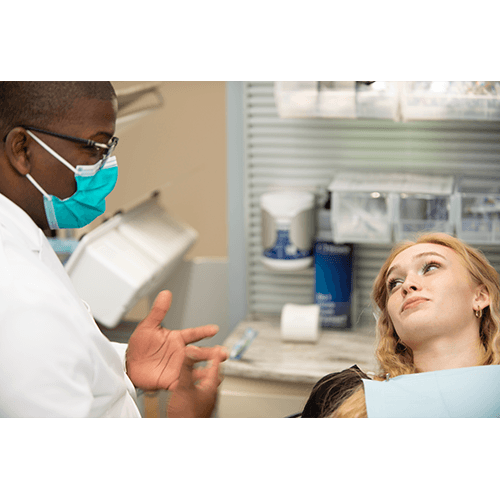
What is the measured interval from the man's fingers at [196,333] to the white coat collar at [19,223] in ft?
1.25

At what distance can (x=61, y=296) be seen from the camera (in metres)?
1.11

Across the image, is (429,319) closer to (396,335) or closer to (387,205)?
(396,335)

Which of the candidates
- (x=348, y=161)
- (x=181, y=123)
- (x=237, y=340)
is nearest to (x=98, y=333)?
(x=237, y=340)

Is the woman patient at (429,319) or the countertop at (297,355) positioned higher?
the woman patient at (429,319)

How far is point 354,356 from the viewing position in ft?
4.33

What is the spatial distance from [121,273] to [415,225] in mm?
790

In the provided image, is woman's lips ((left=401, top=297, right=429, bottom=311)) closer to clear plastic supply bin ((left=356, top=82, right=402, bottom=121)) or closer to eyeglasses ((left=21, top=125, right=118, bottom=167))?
clear plastic supply bin ((left=356, top=82, right=402, bottom=121))

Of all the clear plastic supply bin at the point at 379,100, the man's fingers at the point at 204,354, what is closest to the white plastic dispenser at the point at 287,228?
the clear plastic supply bin at the point at 379,100

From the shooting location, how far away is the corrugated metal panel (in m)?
1.40

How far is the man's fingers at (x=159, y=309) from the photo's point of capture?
134 centimetres

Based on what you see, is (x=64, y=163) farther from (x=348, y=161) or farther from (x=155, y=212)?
(x=348, y=161)

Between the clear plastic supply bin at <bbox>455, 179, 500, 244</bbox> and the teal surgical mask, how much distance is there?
824 mm

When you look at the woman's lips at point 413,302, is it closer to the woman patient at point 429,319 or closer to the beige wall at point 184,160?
the woman patient at point 429,319

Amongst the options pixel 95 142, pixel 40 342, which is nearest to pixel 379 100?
pixel 95 142
